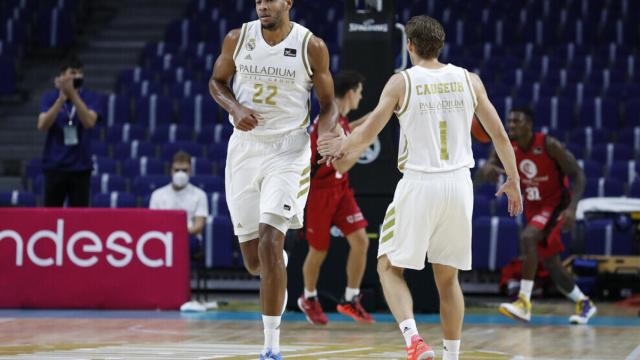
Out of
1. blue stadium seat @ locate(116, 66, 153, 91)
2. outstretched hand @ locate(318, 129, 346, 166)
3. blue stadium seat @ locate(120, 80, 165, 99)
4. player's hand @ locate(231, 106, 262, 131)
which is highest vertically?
blue stadium seat @ locate(116, 66, 153, 91)

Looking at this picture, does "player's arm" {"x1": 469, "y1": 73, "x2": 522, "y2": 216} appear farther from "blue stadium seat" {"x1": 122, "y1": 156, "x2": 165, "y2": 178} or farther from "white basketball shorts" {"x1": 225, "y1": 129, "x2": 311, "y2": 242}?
"blue stadium seat" {"x1": 122, "y1": 156, "x2": 165, "y2": 178}

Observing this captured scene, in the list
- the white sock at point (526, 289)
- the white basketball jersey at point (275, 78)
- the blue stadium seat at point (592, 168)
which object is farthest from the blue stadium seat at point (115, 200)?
the white basketball jersey at point (275, 78)

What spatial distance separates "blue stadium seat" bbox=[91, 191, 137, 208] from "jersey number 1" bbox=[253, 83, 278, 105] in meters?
6.39

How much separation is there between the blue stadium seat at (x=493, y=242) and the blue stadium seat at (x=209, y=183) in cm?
299

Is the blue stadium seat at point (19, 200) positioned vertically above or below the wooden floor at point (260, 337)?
above

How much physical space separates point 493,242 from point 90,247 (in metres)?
4.15

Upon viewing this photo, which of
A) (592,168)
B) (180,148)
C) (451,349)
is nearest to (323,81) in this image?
(451,349)

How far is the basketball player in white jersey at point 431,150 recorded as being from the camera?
5891 mm

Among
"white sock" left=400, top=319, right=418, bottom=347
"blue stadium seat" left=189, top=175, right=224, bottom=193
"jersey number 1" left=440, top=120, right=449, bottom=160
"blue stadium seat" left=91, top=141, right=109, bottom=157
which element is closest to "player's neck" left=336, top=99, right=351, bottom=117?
"jersey number 1" left=440, top=120, right=449, bottom=160

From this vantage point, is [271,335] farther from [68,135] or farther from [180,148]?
[180,148]

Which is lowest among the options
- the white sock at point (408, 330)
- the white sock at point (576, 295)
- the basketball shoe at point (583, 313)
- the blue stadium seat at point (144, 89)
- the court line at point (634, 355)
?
the basketball shoe at point (583, 313)

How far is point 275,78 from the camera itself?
6723 mm

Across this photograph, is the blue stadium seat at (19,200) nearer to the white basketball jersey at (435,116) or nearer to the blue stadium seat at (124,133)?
the blue stadium seat at (124,133)

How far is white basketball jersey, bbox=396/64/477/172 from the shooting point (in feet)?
19.3
